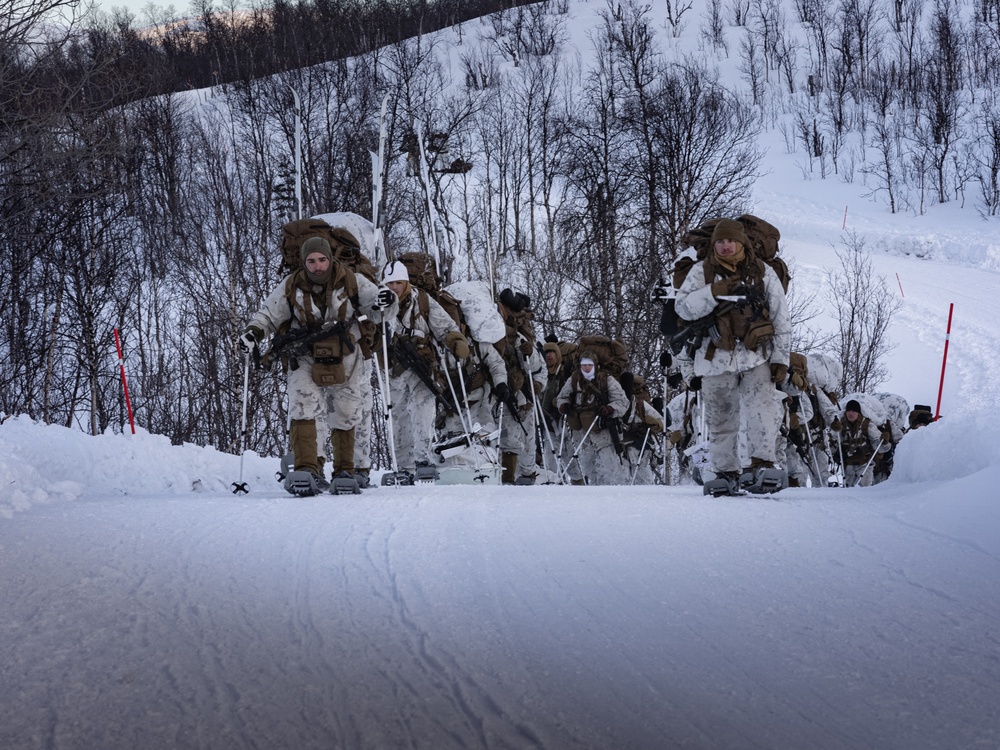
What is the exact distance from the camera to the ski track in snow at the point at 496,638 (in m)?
2.78

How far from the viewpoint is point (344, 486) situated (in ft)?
28.3

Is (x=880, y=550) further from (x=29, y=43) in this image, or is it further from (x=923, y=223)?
(x=923, y=223)

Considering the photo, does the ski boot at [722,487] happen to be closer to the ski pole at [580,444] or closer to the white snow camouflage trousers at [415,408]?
the white snow camouflage trousers at [415,408]

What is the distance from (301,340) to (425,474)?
9.80 feet

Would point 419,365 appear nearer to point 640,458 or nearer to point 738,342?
point 738,342

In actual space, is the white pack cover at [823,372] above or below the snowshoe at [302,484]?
above

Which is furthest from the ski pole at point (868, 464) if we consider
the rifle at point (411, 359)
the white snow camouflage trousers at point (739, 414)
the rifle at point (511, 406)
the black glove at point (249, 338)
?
the black glove at point (249, 338)

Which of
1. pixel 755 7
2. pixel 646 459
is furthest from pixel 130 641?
pixel 755 7

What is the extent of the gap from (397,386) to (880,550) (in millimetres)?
7866

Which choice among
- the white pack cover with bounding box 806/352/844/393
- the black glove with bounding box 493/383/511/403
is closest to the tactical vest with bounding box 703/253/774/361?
the black glove with bounding box 493/383/511/403

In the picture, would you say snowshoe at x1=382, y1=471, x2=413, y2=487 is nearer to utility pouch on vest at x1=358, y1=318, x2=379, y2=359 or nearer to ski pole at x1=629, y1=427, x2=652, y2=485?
utility pouch on vest at x1=358, y1=318, x2=379, y2=359

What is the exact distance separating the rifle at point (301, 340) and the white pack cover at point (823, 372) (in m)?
9.83

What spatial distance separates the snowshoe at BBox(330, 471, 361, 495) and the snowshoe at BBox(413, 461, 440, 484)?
269cm

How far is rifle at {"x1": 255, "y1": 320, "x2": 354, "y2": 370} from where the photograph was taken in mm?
8805
